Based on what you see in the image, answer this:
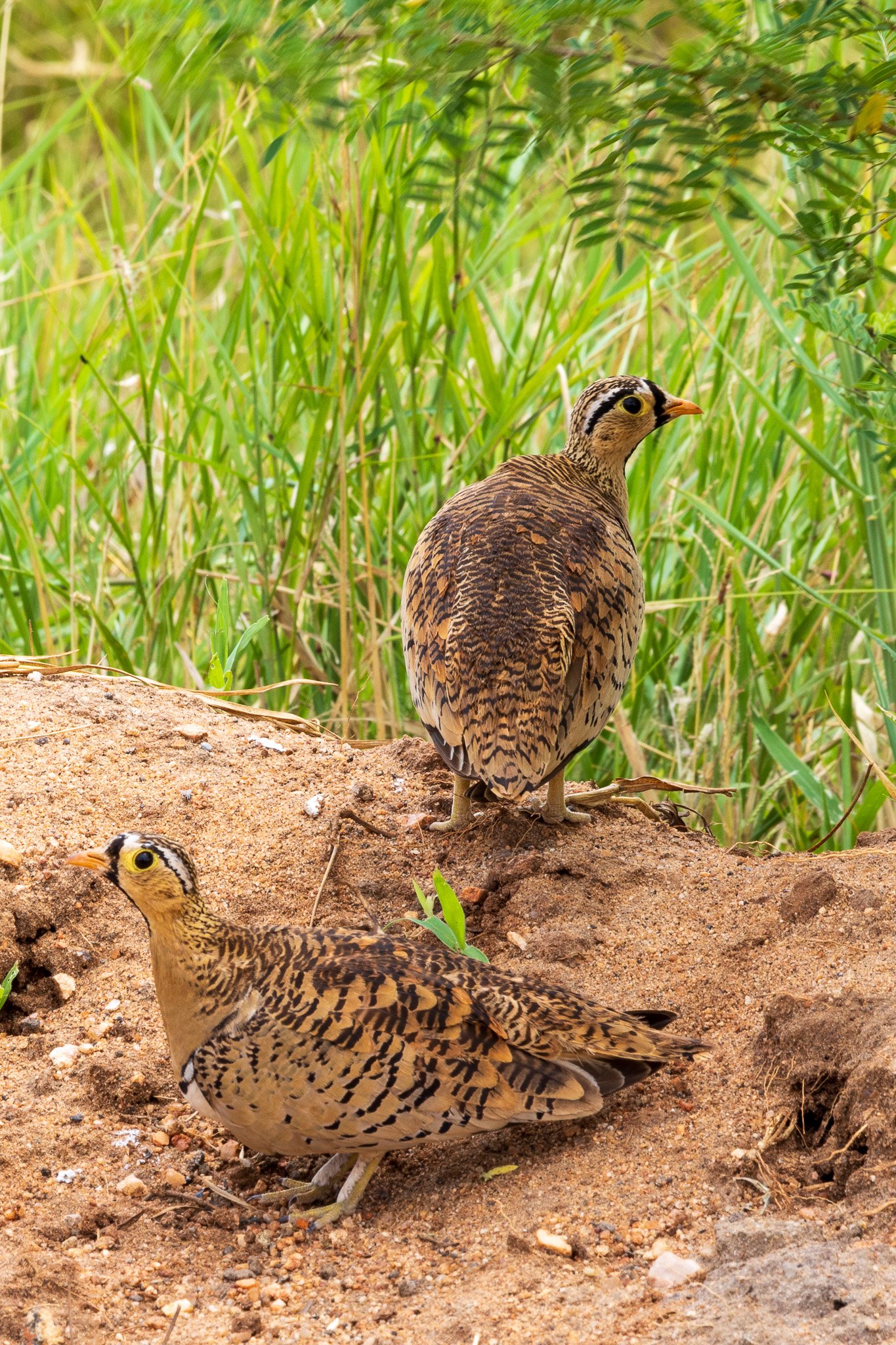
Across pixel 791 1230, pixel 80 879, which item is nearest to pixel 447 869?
pixel 80 879

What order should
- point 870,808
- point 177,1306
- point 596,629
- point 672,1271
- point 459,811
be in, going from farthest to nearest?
point 870,808 → point 459,811 → point 596,629 → point 177,1306 → point 672,1271

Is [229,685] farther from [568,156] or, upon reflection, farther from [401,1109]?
[401,1109]

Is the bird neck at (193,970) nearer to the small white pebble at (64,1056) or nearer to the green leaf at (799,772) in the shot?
the small white pebble at (64,1056)

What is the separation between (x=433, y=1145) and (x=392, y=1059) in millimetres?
436

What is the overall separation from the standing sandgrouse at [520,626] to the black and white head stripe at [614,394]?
22 cm

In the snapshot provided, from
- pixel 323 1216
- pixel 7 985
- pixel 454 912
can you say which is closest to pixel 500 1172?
pixel 323 1216

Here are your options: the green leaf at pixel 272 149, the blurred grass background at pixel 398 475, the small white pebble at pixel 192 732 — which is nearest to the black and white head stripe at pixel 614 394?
the blurred grass background at pixel 398 475

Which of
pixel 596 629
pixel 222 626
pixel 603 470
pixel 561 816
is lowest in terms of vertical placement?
pixel 561 816

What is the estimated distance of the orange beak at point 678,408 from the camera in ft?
15.2

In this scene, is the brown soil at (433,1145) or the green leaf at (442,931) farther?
the green leaf at (442,931)

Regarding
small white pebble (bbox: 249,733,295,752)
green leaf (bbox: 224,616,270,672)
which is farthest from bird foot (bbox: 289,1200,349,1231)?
green leaf (bbox: 224,616,270,672)

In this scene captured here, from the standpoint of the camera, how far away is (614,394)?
4621mm

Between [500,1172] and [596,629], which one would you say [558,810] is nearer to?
[596,629]

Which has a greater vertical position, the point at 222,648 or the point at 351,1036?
the point at 222,648
